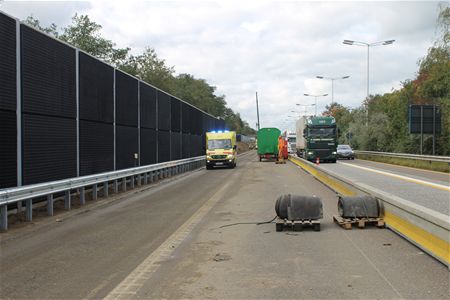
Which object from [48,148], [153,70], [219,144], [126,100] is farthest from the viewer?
[153,70]

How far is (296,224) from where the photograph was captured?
9484mm

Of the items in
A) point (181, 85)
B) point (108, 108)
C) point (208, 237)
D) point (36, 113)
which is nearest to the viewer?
point (208, 237)

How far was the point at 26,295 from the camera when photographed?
5.52m

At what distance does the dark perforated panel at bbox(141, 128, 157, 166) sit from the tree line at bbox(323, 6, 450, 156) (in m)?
18.4

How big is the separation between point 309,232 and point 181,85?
94087 millimetres

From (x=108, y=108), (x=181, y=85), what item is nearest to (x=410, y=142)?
(x=108, y=108)

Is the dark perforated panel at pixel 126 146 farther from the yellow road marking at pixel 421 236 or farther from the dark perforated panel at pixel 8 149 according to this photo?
the yellow road marking at pixel 421 236

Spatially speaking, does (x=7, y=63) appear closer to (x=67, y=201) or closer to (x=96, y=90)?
(x=67, y=201)

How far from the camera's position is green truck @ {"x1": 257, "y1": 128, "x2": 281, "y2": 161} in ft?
151

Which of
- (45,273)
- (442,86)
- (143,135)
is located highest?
(442,86)

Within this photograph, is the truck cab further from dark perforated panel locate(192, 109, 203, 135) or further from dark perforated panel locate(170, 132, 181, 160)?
dark perforated panel locate(192, 109, 203, 135)

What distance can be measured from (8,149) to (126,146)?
9744 millimetres

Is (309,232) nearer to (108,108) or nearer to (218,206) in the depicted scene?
Answer: (218,206)

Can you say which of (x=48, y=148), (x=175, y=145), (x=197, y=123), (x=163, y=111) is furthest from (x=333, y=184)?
(x=197, y=123)
